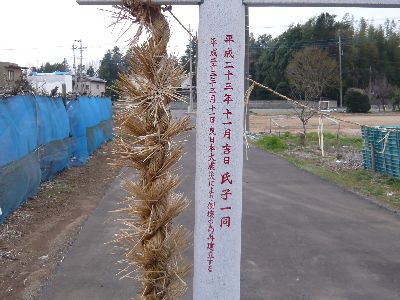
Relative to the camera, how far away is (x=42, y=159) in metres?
11.7

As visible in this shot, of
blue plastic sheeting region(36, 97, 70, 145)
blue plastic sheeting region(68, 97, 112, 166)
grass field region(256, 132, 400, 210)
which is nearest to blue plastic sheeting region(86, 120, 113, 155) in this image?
blue plastic sheeting region(68, 97, 112, 166)

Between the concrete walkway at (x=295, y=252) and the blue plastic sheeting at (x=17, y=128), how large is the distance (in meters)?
1.77

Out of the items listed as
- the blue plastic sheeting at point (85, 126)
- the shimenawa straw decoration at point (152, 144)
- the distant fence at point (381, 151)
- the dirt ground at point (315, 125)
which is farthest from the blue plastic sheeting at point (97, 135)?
the shimenawa straw decoration at point (152, 144)

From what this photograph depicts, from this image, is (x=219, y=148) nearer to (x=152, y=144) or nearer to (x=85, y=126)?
(x=152, y=144)

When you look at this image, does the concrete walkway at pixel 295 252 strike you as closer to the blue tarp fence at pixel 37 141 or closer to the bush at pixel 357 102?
the blue tarp fence at pixel 37 141

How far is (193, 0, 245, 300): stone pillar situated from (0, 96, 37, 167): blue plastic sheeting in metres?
5.98

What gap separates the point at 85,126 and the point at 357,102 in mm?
42963

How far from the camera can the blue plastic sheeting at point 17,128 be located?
8.59m

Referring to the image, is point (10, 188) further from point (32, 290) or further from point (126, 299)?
point (126, 299)

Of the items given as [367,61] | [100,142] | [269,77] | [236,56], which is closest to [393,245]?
[236,56]

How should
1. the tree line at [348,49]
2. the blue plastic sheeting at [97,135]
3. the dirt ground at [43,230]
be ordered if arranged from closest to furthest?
the dirt ground at [43,230], the blue plastic sheeting at [97,135], the tree line at [348,49]

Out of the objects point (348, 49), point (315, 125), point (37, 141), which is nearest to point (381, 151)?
point (37, 141)

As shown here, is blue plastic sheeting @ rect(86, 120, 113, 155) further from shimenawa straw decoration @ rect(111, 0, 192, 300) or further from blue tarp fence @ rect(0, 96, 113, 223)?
shimenawa straw decoration @ rect(111, 0, 192, 300)

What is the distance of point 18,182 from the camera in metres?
9.10
